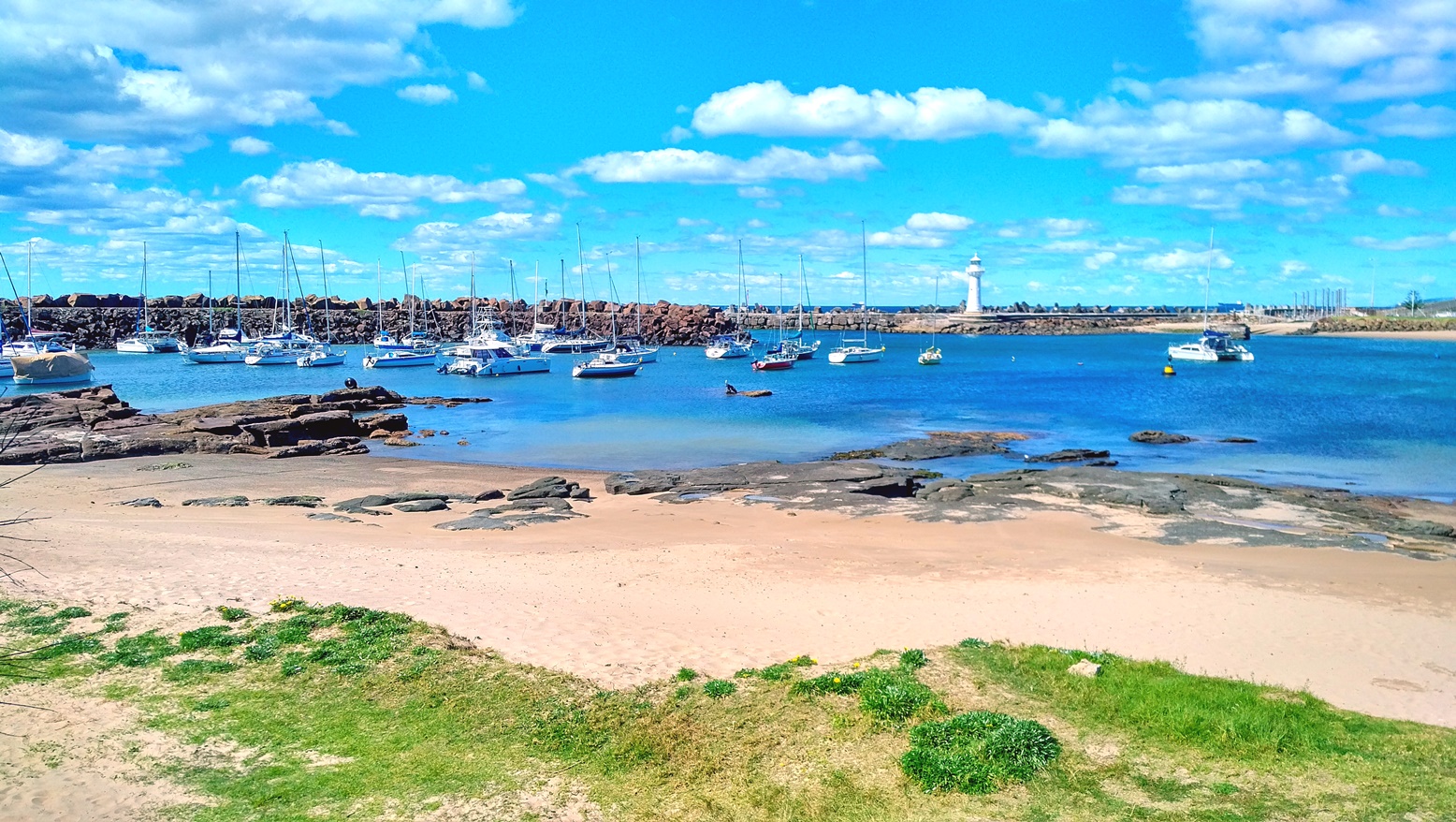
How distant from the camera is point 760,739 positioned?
30.5ft

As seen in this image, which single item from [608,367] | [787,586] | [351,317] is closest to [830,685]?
[787,586]

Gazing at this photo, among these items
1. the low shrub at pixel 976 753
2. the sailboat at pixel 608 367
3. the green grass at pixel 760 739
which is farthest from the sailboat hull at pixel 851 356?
the low shrub at pixel 976 753

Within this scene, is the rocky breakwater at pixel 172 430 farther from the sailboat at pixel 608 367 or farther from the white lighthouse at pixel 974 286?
the white lighthouse at pixel 974 286

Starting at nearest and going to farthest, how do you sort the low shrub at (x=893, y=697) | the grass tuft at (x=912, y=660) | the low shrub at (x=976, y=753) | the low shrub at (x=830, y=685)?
the low shrub at (x=976, y=753)
the low shrub at (x=893, y=697)
the low shrub at (x=830, y=685)
the grass tuft at (x=912, y=660)

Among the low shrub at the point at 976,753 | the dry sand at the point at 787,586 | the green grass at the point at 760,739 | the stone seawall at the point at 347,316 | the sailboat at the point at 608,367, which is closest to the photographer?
the green grass at the point at 760,739

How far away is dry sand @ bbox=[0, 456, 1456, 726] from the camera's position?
1246 centimetres

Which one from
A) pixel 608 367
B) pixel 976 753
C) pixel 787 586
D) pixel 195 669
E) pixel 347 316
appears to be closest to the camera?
pixel 976 753

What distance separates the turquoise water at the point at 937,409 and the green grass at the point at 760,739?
77.4 ft

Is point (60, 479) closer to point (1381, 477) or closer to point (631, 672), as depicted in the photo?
point (631, 672)

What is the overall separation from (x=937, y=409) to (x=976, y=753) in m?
49.7

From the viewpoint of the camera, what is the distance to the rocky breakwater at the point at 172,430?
108 feet

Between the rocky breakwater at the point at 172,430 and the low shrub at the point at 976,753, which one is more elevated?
the rocky breakwater at the point at 172,430

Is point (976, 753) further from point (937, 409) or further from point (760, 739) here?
point (937, 409)

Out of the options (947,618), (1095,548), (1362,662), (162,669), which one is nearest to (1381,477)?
(1095,548)
